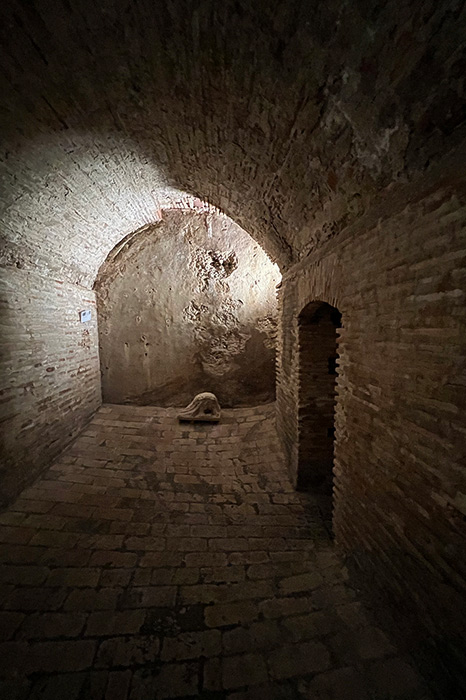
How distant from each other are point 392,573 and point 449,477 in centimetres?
106

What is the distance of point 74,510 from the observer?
3.62 meters

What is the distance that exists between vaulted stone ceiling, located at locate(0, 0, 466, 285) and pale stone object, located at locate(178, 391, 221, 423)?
168 inches

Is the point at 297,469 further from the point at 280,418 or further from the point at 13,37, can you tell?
the point at 13,37

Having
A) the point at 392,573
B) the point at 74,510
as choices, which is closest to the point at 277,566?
the point at 392,573

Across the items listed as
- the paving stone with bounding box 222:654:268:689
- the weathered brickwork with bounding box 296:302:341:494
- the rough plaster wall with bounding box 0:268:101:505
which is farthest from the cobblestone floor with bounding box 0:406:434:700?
the rough plaster wall with bounding box 0:268:101:505

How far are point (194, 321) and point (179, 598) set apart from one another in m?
5.61

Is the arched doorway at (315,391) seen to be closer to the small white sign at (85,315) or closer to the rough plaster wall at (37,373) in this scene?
the rough plaster wall at (37,373)

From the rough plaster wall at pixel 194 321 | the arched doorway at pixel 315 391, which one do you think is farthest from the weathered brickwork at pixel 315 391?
the rough plaster wall at pixel 194 321

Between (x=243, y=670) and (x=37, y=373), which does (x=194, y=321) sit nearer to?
(x=37, y=373)

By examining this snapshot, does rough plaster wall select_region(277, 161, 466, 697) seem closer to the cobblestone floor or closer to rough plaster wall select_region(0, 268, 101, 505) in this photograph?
the cobblestone floor

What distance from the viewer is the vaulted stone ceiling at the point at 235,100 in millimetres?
1524

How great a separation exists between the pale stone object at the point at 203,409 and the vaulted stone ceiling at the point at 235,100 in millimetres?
4276

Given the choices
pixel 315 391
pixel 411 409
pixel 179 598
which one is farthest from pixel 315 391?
pixel 179 598

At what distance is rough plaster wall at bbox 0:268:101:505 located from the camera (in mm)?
3715
